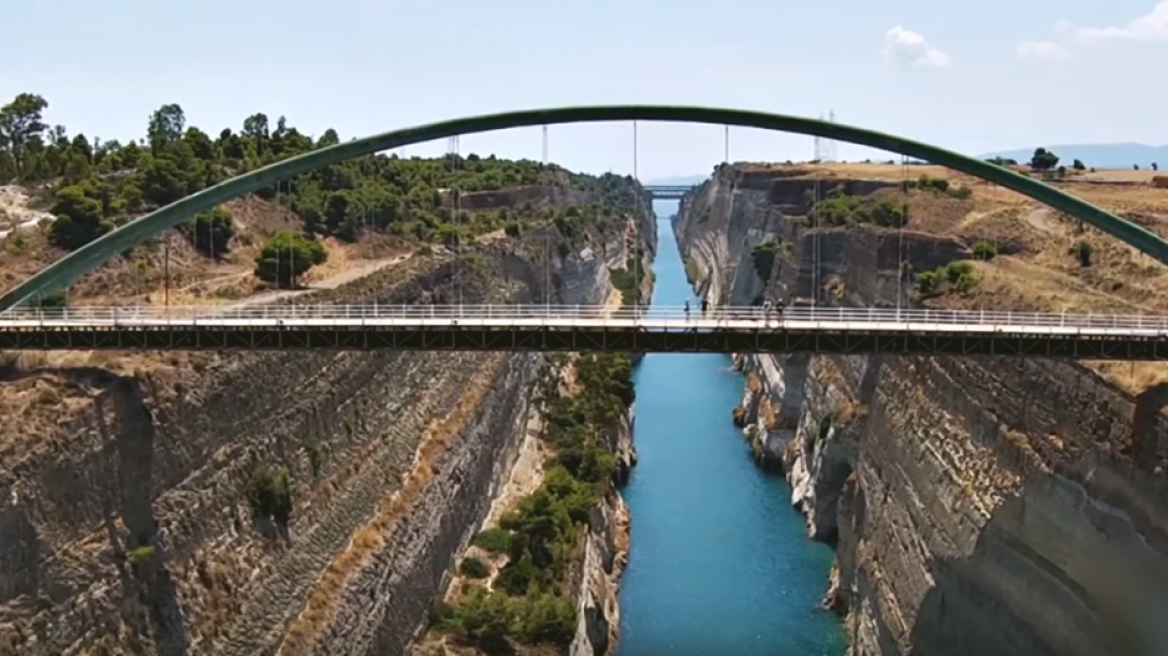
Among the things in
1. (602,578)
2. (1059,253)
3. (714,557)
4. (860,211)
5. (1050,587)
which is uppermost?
(860,211)

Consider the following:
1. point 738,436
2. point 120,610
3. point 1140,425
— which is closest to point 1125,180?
point 738,436

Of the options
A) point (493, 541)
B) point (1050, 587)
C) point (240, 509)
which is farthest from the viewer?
point (493, 541)

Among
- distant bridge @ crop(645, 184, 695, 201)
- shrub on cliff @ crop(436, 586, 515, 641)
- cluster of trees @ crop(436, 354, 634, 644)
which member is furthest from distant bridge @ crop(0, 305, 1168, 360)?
distant bridge @ crop(645, 184, 695, 201)

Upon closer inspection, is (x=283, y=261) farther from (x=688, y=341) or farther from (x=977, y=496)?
(x=977, y=496)

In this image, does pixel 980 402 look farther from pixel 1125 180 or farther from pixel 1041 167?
pixel 1041 167

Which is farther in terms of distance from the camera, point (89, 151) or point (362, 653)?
point (89, 151)

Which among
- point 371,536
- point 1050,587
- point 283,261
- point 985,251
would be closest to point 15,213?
point 283,261
